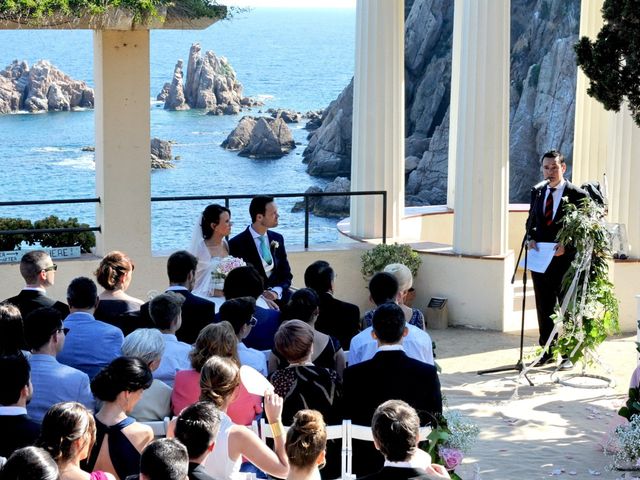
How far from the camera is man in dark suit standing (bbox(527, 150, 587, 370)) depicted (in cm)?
1268

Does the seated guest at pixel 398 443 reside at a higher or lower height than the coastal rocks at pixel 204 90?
lower

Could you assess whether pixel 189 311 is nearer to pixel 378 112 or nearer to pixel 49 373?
pixel 49 373

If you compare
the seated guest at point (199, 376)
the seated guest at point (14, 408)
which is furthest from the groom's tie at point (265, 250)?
the seated guest at point (14, 408)

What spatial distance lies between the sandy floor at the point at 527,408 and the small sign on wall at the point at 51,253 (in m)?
4.25

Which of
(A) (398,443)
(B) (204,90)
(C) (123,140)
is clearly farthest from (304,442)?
(B) (204,90)

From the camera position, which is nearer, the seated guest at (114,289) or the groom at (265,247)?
the seated guest at (114,289)

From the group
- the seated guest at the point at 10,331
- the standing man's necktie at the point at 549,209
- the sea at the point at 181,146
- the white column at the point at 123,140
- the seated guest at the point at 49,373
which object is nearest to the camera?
the seated guest at the point at 49,373

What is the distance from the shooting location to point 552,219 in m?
12.8

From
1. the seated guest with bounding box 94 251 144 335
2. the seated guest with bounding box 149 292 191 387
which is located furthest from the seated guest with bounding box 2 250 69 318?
the seated guest with bounding box 149 292 191 387

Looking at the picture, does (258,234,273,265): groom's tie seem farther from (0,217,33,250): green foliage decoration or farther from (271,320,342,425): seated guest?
(271,320,342,425): seated guest

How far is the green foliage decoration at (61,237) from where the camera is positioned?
13.9m

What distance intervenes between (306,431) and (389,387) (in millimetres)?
1717

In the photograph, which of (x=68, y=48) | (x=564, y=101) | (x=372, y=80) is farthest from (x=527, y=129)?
(x=68, y=48)

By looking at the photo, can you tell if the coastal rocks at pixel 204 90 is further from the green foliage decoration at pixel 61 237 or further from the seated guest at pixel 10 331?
the seated guest at pixel 10 331
